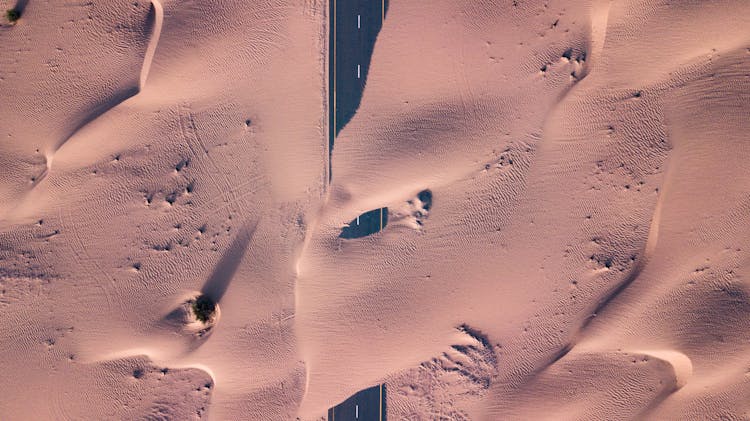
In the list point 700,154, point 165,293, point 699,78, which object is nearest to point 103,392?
point 165,293

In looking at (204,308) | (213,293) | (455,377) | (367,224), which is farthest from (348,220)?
(455,377)

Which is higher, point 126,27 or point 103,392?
point 126,27

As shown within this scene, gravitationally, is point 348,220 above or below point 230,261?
above

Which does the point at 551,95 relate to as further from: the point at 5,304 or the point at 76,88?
the point at 5,304

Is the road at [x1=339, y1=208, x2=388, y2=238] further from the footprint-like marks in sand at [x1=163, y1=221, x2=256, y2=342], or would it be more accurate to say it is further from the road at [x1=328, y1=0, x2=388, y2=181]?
the footprint-like marks in sand at [x1=163, y1=221, x2=256, y2=342]

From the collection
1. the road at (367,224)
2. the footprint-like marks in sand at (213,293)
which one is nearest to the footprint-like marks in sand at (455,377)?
the road at (367,224)

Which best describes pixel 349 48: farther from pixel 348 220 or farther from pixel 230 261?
pixel 230 261

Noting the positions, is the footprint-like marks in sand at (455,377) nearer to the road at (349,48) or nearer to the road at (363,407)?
the road at (363,407)
